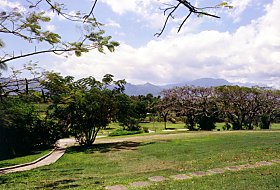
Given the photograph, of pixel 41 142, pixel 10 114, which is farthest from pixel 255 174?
pixel 41 142

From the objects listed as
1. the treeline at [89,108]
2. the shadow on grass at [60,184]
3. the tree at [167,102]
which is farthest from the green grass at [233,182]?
the tree at [167,102]

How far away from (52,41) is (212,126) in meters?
28.2

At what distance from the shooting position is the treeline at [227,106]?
116 ft

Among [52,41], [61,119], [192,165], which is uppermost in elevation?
Answer: [52,41]

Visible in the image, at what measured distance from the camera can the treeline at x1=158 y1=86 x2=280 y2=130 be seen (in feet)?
116

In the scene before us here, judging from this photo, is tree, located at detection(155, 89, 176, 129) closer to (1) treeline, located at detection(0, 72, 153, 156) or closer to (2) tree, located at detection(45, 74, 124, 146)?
(1) treeline, located at detection(0, 72, 153, 156)

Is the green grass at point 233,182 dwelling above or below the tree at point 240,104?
below

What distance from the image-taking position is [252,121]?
3747cm

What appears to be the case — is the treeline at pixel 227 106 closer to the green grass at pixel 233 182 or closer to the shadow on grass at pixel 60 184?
the green grass at pixel 233 182

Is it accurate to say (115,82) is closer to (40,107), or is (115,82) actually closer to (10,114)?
(40,107)

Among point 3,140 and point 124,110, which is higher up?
point 124,110

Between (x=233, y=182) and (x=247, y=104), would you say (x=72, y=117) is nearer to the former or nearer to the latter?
(x=233, y=182)

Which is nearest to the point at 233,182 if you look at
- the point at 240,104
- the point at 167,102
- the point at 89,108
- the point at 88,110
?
the point at 89,108

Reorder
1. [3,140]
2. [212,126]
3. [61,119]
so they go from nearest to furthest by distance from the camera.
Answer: [3,140] → [61,119] → [212,126]
